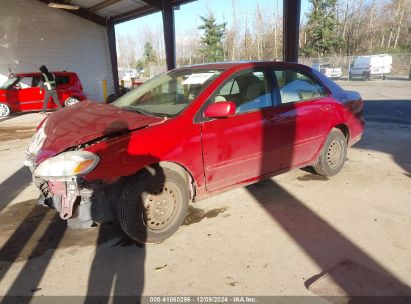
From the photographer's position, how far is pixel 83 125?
3217 millimetres

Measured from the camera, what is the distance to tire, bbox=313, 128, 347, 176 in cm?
470

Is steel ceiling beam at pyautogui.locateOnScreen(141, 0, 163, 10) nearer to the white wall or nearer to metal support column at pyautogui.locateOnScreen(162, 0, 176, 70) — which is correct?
metal support column at pyautogui.locateOnScreen(162, 0, 176, 70)

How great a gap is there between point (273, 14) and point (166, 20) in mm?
29146

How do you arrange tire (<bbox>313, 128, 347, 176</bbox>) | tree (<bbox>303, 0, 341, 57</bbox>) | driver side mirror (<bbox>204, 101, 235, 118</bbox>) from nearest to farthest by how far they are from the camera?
driver side mirror (<bbox>204, 101, 235, 118</bbox>) < tire (<bbox>313, 128, 347, 176</bbox>) < tree (<bbox>303, 0, 341, 57</bbox>)

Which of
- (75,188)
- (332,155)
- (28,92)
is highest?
(28,92)

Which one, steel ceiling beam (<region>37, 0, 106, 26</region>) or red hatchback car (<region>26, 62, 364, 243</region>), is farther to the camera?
steel ceiling beam (<region>37, 0, 106, 26</region>)

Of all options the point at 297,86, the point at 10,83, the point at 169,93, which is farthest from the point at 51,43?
the point at 297,86

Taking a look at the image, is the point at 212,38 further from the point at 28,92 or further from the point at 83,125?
the point at 83,125

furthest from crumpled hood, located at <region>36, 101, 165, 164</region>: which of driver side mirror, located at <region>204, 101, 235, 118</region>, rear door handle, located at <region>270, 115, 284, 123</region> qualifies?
rear door handle, located at <region>270, 115, 284, 123</region>

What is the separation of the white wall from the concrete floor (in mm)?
15628

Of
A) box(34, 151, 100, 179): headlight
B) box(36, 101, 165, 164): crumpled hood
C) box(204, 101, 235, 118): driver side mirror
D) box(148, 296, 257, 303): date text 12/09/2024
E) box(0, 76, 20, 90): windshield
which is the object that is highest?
box(0, 76, 20, 90): windshield

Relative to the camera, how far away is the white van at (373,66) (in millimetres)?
28766

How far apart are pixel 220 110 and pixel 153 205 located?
3.57 ft

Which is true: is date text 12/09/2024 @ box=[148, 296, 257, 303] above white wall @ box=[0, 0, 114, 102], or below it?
below
